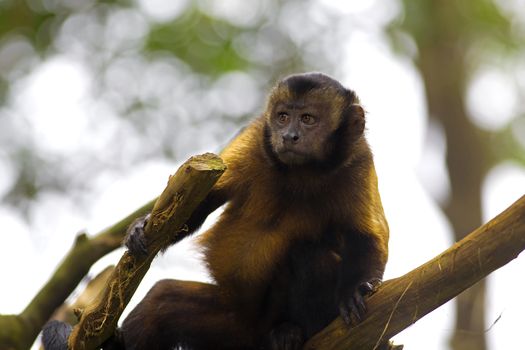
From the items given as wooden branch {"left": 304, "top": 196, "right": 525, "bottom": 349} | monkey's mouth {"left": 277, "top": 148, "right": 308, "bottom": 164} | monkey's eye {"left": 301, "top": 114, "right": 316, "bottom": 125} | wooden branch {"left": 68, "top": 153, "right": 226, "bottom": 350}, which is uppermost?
monkey's eye {"left": 301, "top": 114, "right": 316, "bottom": 125}

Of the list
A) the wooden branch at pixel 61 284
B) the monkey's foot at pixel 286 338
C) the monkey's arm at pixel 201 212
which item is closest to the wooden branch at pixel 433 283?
the monkey's foot at pixel 286 338

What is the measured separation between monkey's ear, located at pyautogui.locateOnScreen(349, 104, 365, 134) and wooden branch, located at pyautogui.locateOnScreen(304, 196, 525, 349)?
1.93 meters

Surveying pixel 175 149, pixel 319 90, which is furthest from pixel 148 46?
pixel 319 90

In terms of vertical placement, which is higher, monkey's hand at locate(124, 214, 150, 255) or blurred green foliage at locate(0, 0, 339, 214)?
blurred green foliage at locate(0, 0, 339, 214)

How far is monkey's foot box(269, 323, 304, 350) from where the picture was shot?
7.09 meters

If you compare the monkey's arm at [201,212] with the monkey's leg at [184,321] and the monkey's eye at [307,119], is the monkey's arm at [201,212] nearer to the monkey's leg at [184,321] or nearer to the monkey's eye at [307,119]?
the monkey's leg at [184,321]

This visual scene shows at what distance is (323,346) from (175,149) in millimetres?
9745

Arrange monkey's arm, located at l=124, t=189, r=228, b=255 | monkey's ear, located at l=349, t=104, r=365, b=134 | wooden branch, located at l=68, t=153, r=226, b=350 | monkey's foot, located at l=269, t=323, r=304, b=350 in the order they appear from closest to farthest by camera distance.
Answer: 1. wooden branch, located at l=68, t=153, r=226, b=350
2. monkey's arm, located at l=124, t=189, r=228, b=255
3. monkey's foot, located at l=269, t=323, r=304, b=350
4. monkey's ear, located at l=349, t=104, r=365, b=134

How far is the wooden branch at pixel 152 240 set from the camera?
5496mm

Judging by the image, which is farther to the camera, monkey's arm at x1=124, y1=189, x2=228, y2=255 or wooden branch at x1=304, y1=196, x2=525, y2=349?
monkey's arm at x1=124, y1=189, x2=228, y2=255

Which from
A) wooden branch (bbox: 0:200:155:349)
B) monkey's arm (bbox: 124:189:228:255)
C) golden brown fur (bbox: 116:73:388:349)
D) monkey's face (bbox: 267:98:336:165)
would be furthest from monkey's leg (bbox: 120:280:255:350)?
monkey's face (bbox: 267:98:336:165)

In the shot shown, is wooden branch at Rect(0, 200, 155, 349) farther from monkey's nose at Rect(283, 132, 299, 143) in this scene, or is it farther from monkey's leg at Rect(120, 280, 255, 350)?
monkey's nose at Rect(283, 132, 299, 143)

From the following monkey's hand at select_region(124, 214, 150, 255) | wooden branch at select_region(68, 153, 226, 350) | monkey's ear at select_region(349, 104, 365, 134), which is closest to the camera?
wooden branch at select_region(68, 153, 226, 350)

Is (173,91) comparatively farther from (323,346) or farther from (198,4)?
(323,346)
